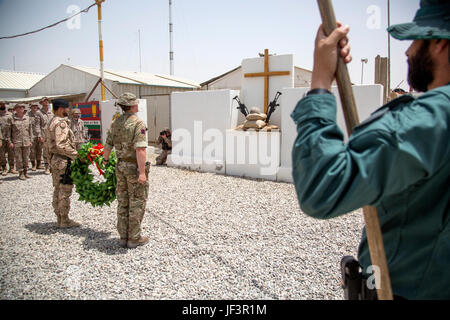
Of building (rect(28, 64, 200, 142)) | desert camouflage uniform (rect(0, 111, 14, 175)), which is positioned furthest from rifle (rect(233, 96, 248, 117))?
desert camouflage uniform (rect(0, 111, 14, 175))

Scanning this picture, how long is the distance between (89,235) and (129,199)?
1.13 metres

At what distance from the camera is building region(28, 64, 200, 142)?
48.7ft

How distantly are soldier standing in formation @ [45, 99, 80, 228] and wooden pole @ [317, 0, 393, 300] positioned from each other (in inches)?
184

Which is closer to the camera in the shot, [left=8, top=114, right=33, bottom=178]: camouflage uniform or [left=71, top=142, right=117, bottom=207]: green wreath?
[left=71, top=142, right=117, bottom=207]: green wreath

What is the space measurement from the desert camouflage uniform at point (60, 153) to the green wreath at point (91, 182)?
0.55 ft

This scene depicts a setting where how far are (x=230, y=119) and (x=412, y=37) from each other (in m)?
7.90

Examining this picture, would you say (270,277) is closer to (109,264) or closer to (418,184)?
(109,264)

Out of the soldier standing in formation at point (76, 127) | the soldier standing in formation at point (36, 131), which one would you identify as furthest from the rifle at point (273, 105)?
the soldier standing in formation at point (36, 131)

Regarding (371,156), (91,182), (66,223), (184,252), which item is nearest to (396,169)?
(371,156)

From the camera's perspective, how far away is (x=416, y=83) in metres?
0.98

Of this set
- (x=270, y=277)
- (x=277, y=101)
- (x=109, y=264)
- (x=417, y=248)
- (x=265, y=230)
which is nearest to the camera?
(x=417, y=248)

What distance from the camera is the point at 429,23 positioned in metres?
0.91

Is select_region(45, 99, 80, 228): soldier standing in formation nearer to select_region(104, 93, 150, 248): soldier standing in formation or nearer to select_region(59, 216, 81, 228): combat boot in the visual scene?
select_region(59, 216, 81, 228): combat boot

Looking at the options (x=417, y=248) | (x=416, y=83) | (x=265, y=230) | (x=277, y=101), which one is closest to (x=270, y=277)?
(x=265, y=230)
